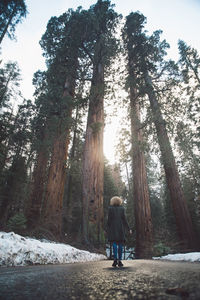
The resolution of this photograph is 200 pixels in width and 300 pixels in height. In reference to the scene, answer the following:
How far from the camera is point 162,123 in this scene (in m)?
8.16

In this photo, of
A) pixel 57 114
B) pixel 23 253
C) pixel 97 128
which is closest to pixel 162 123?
pixel 97 128

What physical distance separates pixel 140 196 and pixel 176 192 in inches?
77.5

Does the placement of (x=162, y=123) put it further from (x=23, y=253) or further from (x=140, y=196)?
(x=23, y=253)

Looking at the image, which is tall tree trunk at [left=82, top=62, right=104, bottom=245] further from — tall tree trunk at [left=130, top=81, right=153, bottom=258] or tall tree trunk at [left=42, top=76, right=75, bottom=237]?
tall tree trunk at [left=130, top=81, right=153, bottom=258]

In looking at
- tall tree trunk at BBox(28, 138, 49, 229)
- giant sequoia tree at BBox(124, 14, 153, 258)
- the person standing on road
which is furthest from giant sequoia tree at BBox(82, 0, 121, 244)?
tall tree trunk at BBox(28, 138, 49, 229)

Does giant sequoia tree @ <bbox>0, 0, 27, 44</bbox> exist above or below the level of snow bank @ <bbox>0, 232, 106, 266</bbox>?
above

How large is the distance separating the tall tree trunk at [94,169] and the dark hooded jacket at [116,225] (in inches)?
116

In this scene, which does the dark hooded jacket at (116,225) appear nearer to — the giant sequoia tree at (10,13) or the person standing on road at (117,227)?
the person standing on road at (117,227)

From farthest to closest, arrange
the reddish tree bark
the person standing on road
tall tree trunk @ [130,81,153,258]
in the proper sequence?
the reddish tree bark → tall tree trunk @ [130,81,153,258] → the person standing on road

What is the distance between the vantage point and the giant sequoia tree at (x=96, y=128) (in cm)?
665

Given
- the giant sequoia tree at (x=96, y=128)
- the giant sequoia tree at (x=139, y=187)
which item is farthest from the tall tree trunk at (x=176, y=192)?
the giant sequoia tree at (x=96, y=128)

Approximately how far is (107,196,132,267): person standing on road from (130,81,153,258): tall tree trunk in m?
4.35

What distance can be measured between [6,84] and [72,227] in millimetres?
20770

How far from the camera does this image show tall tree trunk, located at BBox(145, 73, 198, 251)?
25.6 feet
